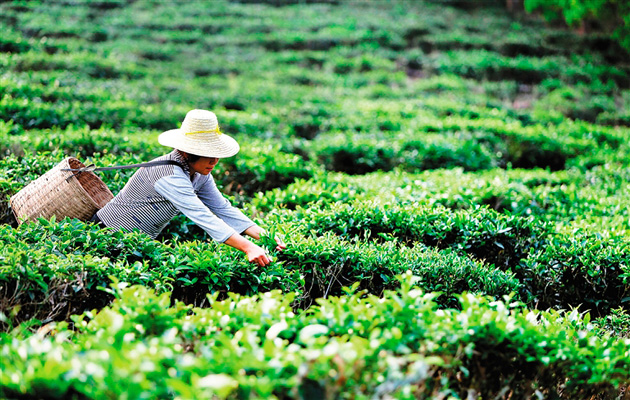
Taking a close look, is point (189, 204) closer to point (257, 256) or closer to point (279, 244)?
point (257, 256)

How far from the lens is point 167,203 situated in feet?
A: 12.1

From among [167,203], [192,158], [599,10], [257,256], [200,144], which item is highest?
[599,10]

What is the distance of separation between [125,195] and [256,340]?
82.0 inches

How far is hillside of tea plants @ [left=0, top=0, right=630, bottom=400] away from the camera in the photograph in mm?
2041

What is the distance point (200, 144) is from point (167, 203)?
533 millimetres

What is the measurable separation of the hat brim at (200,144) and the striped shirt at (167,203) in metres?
0.12

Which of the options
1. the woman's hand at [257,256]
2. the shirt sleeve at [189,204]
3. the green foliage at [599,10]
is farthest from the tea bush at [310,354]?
the green foliage at [599,10]

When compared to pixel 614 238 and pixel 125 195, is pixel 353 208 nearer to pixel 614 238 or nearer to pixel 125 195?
pixel 125 195

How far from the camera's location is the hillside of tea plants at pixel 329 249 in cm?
204

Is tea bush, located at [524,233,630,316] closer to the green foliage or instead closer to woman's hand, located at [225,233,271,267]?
woman's hand, located at [225,233,271,267]

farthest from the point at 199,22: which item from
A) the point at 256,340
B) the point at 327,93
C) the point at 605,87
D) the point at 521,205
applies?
the point at 256,340

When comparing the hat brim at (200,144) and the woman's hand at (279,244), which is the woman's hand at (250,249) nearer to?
the woman's hand at (279,244)

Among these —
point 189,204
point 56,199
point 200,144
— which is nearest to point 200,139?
point 200,144

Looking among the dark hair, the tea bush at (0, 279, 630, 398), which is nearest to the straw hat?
the dark hair
